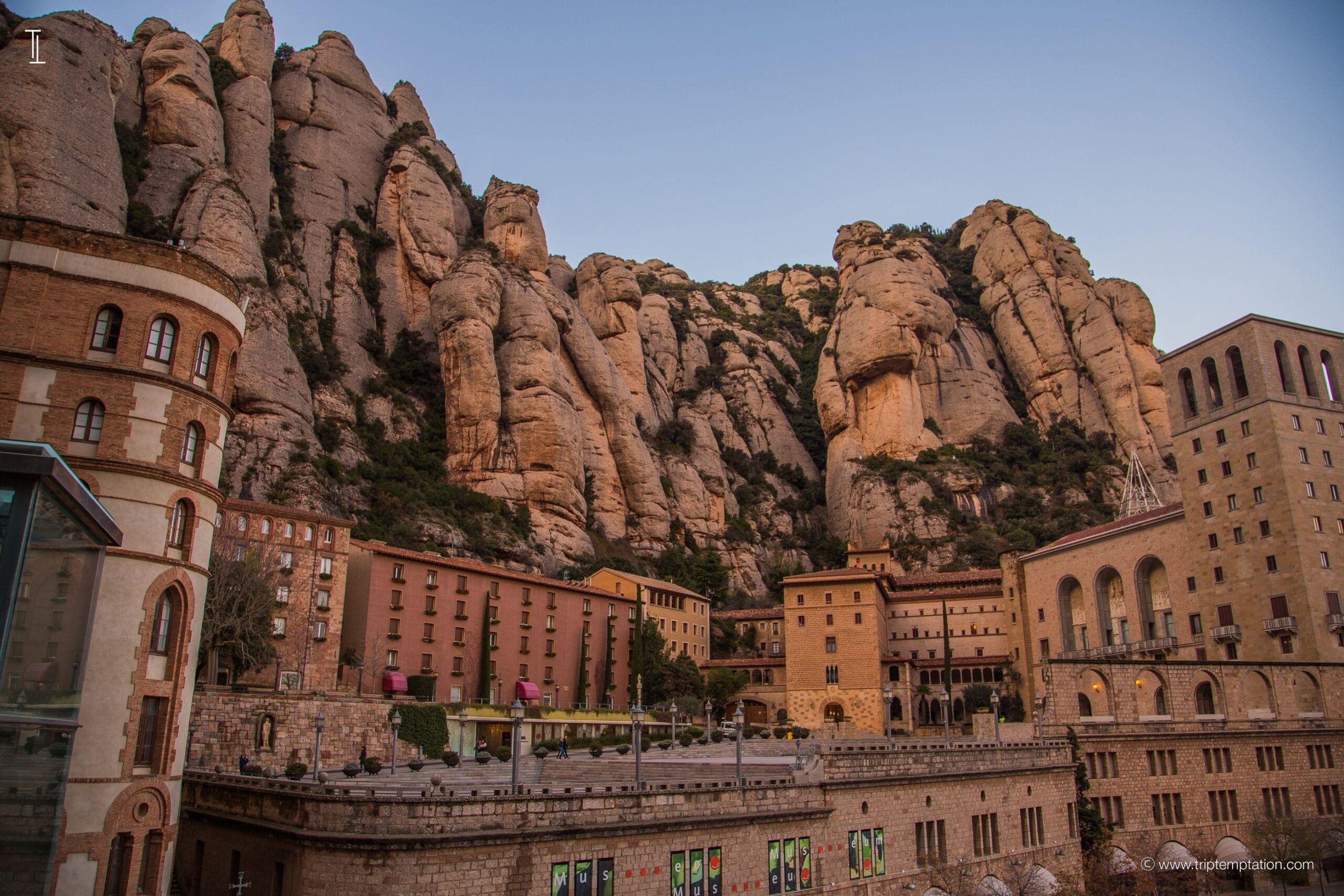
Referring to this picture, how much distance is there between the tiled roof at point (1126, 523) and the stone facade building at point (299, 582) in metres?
47.4

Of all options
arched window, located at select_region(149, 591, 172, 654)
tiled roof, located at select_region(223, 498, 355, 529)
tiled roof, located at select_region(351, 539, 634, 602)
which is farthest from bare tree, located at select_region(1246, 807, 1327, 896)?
tiled roof, located at select_region(223, 498, 355, 529)

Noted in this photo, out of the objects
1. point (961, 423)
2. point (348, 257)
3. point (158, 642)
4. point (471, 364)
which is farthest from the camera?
point (961, 423)

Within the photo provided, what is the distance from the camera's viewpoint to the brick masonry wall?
20.3 m

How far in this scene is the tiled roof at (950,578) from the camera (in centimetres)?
7388

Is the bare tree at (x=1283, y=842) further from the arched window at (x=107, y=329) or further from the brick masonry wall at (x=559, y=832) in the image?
the arched window at (x=107, y=329)

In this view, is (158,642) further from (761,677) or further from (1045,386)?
(1045,386)

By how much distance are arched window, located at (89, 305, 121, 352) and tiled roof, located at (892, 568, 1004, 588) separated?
61795mm

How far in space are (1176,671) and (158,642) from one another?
4222cm

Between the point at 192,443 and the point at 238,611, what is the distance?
19.5 m

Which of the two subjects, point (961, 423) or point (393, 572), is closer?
point (393, 572)

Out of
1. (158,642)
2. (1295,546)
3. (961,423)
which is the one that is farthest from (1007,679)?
(158,642)

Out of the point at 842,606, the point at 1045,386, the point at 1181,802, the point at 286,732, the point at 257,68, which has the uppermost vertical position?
the point at 257,68

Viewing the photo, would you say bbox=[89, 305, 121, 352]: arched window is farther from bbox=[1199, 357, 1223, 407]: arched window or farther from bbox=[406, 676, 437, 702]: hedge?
bbox=[1199, 357, 1223, 407]: arched window

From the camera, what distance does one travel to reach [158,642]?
71.5 ft
